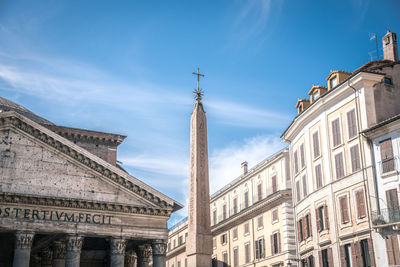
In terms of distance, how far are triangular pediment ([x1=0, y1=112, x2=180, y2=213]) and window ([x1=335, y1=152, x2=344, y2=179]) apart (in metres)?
8.13

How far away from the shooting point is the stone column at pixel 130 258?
31094mm

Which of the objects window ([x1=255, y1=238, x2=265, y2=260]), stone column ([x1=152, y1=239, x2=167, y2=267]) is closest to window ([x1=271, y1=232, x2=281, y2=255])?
window ([x1=255, y1=238, x2=265, y2=260])

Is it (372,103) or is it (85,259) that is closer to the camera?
(372,103)

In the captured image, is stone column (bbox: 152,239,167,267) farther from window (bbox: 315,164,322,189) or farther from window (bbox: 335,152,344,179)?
window (bbox: 335,152,344,179)

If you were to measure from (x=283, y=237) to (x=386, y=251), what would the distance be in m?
11.2

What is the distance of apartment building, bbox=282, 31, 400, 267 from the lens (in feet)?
70.8

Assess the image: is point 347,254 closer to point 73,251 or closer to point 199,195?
point 73,251

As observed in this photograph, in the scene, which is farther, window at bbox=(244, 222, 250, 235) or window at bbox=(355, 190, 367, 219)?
window at bbox=(244, 222, 250, 235)

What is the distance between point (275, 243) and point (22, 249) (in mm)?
15137

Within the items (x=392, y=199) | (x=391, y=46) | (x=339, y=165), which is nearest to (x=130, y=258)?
(x=339, y=165)

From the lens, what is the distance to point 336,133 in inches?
938

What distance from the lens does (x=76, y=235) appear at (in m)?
24.5

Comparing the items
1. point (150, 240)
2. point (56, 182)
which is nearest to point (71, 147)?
point (56, 182)

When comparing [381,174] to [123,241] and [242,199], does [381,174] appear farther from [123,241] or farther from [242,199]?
[242,199]
